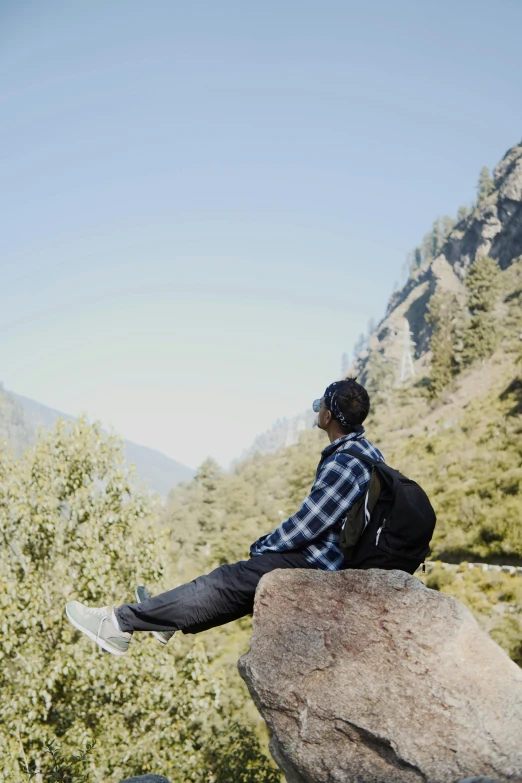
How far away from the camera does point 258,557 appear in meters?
5.23

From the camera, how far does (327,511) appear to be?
495 cm

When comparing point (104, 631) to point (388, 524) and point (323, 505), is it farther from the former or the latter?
point (388, 524)

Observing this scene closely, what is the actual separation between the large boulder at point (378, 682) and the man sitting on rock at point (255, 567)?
0.21m

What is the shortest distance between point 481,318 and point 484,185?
333 ft

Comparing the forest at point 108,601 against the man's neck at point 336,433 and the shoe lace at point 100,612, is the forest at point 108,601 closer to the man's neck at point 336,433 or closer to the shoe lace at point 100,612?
the shoe lace at point 100,612

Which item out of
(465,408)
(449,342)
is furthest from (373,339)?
(465,408)

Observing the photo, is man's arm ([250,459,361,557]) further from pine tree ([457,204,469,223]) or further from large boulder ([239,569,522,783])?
pine tree ([457,204,469,223])

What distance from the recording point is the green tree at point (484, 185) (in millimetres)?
131875

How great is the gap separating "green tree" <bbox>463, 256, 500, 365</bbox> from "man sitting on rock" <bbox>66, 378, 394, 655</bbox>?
45648 mm

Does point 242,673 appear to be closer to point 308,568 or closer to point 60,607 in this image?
point 308,568

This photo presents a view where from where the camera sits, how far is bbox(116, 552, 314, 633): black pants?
5031 millimetres

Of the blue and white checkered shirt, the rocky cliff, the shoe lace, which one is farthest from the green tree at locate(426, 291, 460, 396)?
the shoe lace

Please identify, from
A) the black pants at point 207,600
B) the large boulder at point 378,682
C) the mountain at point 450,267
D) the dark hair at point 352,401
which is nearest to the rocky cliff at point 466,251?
the mountain at point 450,267

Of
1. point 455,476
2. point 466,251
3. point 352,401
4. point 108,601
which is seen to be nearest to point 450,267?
point 466,251
